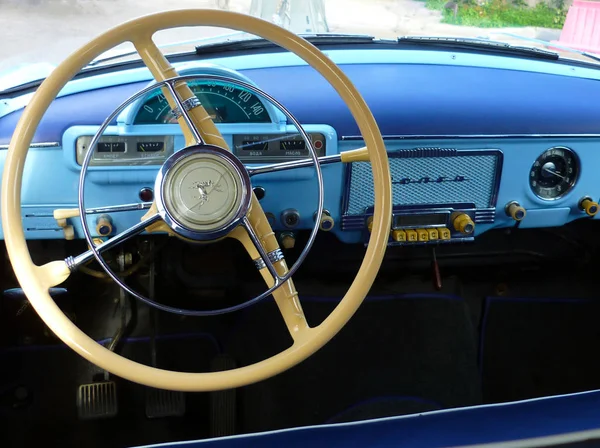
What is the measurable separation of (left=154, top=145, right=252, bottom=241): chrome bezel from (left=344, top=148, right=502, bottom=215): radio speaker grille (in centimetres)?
52

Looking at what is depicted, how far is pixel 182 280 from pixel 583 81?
5.00 feet

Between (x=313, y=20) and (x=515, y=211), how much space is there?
0.94 metres

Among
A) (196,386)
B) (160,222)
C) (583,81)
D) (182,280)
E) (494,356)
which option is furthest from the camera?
(494,356)

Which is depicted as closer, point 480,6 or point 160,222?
point 160,222

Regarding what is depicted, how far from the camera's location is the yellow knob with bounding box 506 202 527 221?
6.30 feet

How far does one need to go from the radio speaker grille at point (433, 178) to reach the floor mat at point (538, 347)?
731 millimetres

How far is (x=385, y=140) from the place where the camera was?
175 centimetres

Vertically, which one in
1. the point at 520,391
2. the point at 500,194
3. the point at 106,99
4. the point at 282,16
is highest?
the point at 282,16

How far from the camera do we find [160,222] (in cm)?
130

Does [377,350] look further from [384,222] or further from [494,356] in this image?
[384,222]

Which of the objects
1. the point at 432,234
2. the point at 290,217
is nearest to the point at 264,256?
the point at 290,217

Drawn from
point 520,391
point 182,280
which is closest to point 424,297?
point 520,391

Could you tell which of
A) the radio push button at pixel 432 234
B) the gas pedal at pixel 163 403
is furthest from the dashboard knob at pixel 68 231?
the radio push button at pixel 432 234

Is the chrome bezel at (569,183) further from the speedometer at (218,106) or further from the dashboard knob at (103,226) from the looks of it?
the dashboard knob at (103,226)
